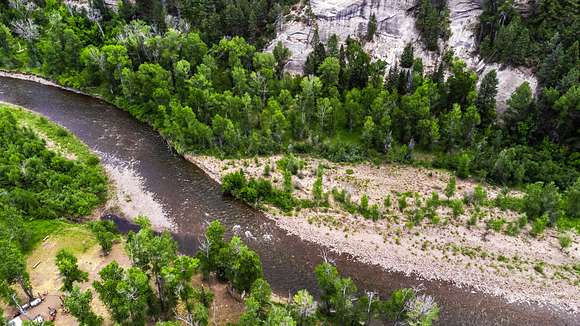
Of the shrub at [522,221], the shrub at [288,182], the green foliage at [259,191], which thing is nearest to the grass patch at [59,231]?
the green foliage at [259,191]

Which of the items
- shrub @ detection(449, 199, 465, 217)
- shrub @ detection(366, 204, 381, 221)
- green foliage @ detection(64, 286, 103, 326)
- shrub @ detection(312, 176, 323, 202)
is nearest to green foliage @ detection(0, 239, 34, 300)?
green foliage @ detection(64, 286, 103, 326)

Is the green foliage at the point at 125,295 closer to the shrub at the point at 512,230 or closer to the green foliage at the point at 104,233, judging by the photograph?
the green foliage at the point at 104,233

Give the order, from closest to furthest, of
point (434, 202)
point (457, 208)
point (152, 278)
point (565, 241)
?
point (152, 278) < point (565, 241) < point (457, 208) < point (434, 202)

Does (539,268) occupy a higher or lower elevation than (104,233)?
lower

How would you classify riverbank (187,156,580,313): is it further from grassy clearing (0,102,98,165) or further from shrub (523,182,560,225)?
grassy clearing (0,102,98,165)

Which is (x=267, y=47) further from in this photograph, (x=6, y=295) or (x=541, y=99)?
(x=6, y=295)

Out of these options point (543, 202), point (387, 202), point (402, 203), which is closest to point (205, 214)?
point (387, 202)

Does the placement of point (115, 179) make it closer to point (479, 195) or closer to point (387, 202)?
point (387, 202)
